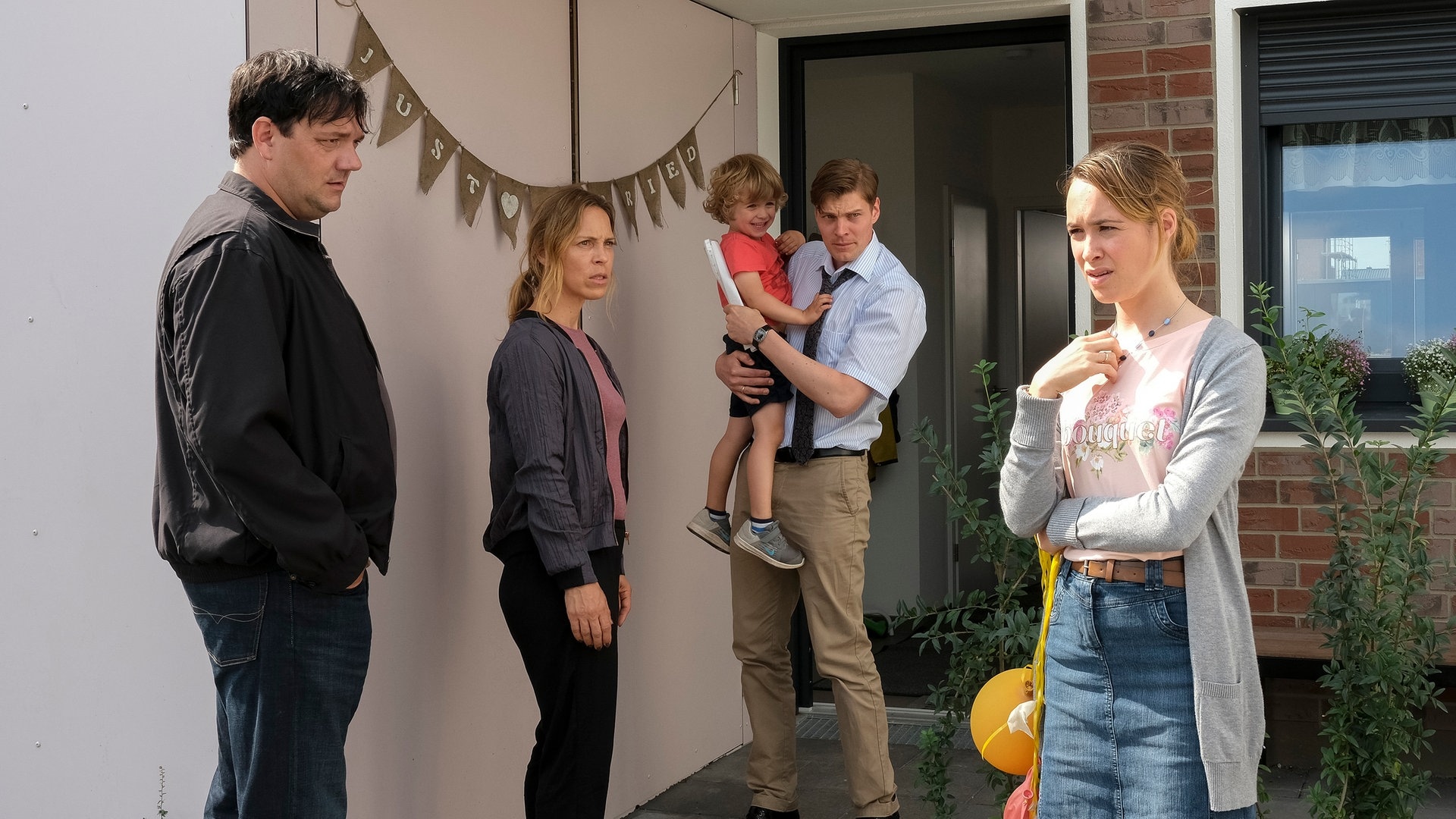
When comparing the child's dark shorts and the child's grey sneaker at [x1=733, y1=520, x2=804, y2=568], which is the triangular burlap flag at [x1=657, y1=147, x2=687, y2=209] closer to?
the child's dark shorts

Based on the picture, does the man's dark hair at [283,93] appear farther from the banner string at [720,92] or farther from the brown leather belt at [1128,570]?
the banner string at [720,92]

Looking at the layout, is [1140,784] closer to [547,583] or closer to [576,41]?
[547,583]

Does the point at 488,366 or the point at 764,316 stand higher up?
the point at 764,316

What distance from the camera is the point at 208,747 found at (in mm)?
2566

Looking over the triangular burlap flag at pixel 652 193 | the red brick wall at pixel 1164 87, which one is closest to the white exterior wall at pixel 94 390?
the triangular burlap flag at pixel 652 193

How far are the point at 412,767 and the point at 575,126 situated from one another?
1.78 m

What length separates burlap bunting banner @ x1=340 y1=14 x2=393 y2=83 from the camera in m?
2.80

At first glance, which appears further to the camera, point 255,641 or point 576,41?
point 576,41

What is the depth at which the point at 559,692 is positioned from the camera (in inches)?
110

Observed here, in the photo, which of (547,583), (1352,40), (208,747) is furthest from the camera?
(1352,40)

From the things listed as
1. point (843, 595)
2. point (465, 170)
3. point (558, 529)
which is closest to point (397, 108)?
point (465, 170)

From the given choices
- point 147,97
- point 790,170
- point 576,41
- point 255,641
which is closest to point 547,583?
point 255,641

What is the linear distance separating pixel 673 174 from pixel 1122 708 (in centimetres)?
263

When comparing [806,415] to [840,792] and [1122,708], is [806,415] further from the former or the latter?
[1122,708]
